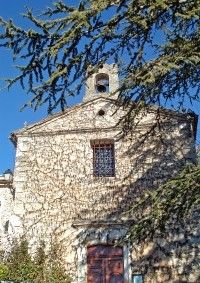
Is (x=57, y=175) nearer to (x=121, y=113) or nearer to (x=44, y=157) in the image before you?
(x=44, y=157)

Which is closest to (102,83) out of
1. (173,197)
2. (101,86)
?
(101,86)

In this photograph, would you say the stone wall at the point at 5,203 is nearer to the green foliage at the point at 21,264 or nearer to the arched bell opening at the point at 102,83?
the green foliage at the point at 21,264

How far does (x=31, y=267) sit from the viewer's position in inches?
483

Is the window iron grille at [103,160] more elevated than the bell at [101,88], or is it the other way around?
the bell at [101,88]

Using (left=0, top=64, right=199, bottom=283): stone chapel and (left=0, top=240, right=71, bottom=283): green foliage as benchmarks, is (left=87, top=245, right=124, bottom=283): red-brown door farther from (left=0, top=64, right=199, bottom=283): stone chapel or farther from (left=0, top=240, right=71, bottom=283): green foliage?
(left=0, top=240, right=71, bottom=283): green foliage

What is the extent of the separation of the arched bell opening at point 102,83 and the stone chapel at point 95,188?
0.63 metres

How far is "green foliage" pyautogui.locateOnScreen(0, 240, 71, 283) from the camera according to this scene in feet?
39.1

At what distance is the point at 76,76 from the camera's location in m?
7.59

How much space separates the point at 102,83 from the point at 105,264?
6.22 meters

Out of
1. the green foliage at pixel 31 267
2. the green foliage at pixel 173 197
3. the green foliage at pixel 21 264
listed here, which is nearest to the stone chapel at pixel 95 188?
the green foliage at pixel 31 267

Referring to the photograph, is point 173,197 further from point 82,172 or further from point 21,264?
point 82,172

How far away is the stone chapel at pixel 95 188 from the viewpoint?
12906mm

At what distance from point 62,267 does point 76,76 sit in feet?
22.4

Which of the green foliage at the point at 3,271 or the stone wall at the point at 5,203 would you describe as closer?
the green foliage at the point at 3,271
